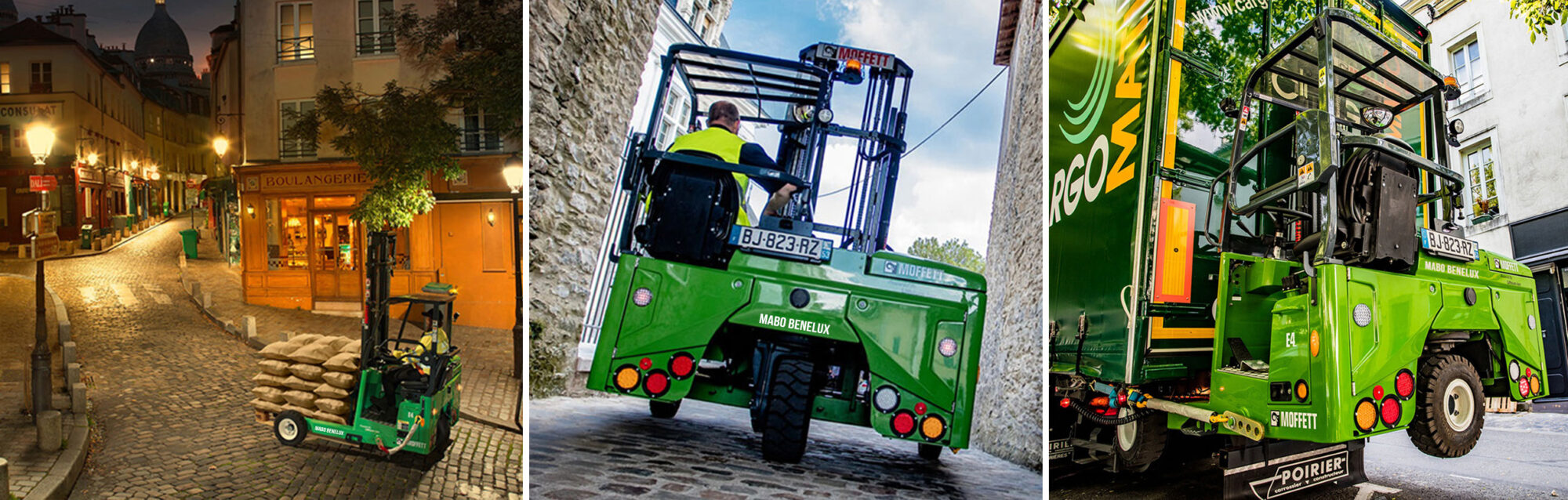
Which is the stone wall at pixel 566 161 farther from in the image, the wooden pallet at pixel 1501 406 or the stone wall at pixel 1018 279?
the wooden pallet at pixel 1501 406

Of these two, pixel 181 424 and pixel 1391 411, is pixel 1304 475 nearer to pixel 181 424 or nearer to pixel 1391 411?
pixel 1391 411

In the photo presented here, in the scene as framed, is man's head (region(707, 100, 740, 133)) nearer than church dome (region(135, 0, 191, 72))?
Yes

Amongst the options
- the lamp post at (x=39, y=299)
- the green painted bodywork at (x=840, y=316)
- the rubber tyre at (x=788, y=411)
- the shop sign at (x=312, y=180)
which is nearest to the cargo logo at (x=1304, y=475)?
the green painted bodywork at (x=840, y=316)

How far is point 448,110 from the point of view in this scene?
458cm

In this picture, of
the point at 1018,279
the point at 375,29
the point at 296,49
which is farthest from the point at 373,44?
the point at 1018,279

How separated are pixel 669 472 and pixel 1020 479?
184 cm

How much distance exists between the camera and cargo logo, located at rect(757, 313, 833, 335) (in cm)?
265

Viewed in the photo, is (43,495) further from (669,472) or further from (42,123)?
(669,472)

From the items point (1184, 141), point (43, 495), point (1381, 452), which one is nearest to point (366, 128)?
point (43, 495)

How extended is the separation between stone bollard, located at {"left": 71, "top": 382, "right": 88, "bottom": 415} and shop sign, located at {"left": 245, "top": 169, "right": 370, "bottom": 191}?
4.73 ft

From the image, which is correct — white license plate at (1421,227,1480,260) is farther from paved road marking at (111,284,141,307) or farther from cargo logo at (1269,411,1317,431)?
paved road marking at (111,284,141,307)

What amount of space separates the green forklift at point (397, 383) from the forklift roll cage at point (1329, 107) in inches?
164

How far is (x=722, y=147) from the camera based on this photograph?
112 inches

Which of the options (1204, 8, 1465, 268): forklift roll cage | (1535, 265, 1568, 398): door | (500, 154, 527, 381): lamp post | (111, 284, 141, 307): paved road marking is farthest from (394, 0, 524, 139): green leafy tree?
(1535, 265, 1568, 398): door
